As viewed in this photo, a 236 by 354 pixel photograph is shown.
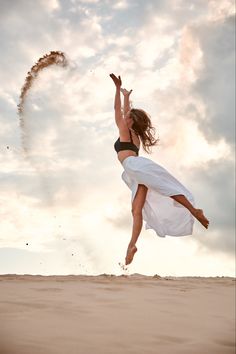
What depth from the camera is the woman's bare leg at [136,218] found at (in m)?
5.98

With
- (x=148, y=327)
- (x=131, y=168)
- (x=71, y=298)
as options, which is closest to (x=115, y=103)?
(x=131, y=168)

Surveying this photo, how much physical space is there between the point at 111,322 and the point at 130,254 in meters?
1.23

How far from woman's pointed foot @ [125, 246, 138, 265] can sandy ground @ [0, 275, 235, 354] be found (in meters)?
0.50

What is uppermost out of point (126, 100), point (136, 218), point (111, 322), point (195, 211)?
point (126, 100)

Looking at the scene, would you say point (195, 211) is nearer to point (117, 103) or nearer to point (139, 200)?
point (139, 200)

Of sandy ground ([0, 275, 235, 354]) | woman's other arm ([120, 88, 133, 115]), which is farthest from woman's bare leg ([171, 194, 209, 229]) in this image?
woman's other arm ([120, 88, 133, 115])

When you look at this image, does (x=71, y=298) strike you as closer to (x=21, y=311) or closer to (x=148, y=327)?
(x=21, y=311)

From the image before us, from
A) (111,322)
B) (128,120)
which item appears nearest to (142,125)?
(128,120)

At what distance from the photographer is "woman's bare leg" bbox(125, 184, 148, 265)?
5984 mm

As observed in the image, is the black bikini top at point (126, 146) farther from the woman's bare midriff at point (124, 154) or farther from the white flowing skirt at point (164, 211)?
the white flowing skirt at point (164, 211)

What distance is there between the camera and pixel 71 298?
20.0ft

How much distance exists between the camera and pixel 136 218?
6.40m

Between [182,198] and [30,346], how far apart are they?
308 cm

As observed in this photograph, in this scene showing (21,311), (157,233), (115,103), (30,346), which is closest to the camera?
(30,346)
